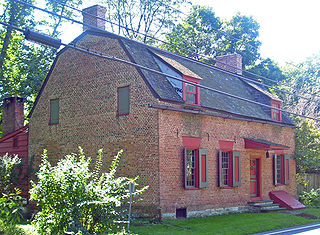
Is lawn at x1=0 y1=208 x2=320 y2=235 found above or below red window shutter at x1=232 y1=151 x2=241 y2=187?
below

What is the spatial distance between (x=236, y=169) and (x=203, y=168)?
311 centimetres

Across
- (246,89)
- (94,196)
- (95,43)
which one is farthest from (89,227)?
(246,89)

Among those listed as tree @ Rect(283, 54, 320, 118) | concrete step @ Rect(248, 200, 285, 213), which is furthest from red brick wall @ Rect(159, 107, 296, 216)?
tree @ Rect(283, 54, 320, 118)

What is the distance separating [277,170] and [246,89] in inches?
227

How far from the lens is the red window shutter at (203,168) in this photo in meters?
19.7

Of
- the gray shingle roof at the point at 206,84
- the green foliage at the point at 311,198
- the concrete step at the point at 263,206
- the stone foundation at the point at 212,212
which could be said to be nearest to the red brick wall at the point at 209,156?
the stone foundation at the point at 212,212

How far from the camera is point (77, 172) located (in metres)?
11.5

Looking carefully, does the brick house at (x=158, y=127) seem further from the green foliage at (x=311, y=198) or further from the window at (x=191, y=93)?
the green foliage at (x=311, y=198)

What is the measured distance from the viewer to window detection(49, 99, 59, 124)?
899 inches

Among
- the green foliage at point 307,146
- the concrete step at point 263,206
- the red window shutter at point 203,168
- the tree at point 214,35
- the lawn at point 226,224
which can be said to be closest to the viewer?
the lawn at point 226,224

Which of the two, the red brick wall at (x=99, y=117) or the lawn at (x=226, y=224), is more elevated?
the red brick wall at (x=99, y=117)

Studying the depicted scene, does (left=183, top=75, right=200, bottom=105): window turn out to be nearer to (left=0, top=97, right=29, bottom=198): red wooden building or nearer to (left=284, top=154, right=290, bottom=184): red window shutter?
(left=0, top=97, right=29, bottom=198): red wooden building

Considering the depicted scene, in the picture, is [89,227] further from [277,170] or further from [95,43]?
[277,170]

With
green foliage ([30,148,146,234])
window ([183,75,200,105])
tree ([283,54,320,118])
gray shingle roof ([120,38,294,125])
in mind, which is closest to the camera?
green foliage ([30,148,146,234])
